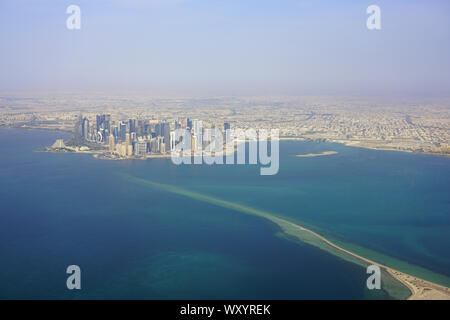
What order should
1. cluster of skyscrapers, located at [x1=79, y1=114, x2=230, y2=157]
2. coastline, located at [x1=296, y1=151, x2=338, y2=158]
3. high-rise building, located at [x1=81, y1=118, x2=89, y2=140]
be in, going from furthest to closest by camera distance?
1. high-rise building, located at [x1=81, y1=118, x2=89, y2=140]
2. cluster of skyscrapers, located at [x1=79, y1=114, x2=230, y2=157]
3. coastline, located at [x1=296, y1=151, x2=338, y2=158]

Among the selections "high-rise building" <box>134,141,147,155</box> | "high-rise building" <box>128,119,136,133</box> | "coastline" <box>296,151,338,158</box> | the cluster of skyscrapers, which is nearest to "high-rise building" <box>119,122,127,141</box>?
the cluster of skyscrapers

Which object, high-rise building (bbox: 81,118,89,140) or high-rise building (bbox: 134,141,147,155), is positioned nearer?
high-rise building (bbox: 134,141,147,155)

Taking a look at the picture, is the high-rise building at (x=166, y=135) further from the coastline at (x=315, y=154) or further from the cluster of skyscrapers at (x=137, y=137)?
the coastline at (x=315, y=154)

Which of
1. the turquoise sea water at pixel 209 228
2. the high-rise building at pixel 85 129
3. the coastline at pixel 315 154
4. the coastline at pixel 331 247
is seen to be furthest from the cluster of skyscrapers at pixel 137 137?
the coastline at pixel 331 247

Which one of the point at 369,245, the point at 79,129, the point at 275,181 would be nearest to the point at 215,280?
the point at 369,245

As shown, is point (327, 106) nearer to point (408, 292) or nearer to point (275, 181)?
point (275, 181)

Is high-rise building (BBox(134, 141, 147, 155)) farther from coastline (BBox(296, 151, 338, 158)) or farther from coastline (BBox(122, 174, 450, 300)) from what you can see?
coastline (BBox(296, 151, 338, 158))
